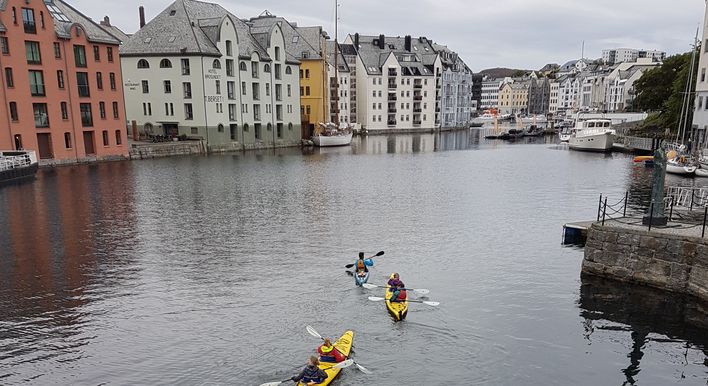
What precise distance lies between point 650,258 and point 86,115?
75862 mm

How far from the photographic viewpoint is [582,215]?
1638 inches

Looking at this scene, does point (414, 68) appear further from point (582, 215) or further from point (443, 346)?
point (443, 346)

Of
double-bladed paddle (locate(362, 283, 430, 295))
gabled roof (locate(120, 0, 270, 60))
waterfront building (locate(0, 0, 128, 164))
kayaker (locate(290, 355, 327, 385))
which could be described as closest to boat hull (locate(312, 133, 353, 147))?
gabled roof (locate(120, 0, 270, 60))

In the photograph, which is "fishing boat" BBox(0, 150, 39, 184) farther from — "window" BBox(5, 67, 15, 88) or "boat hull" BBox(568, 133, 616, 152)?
"boat hull" BBox(568, 133, 616, 152)

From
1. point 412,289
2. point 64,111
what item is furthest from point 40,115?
point 412,289

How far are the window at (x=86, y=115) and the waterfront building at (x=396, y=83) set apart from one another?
3507 inches

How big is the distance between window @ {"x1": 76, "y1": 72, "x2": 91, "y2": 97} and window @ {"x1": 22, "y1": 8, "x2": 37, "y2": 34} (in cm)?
827

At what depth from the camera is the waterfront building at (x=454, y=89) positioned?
559 feet

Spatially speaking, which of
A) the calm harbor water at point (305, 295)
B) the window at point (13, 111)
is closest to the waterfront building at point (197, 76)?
the window at point (13, 111)

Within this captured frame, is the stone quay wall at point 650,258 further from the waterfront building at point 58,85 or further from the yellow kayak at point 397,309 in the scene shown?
the waterfront building at point 58,85

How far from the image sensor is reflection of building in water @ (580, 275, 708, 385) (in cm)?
2097

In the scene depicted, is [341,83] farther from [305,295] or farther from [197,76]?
[305,295]

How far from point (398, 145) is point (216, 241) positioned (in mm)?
86606

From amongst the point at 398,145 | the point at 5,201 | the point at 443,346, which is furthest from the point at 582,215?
the point at 398,145
